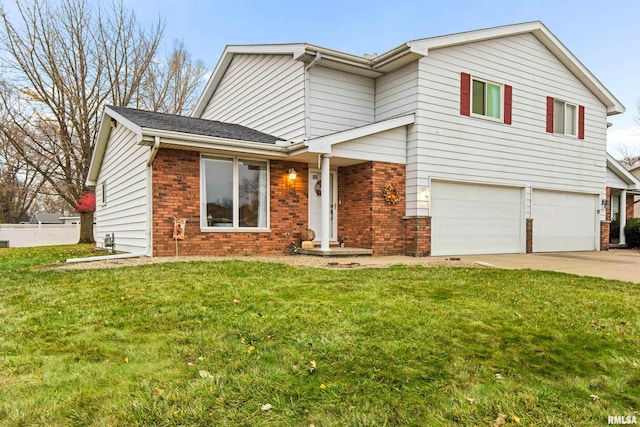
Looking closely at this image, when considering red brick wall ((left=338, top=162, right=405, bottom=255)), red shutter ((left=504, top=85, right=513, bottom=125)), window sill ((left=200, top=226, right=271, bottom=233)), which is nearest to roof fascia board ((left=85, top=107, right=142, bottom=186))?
window sill ((left=200, top=226, right=271, bottom=233))

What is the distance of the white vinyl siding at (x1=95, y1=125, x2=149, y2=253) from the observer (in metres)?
8.92

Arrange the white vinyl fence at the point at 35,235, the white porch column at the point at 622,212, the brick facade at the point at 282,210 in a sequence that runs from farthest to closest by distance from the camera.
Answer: the white vinyl fence at the point at 35,235, the white porch column at the point at 622,212, the brick facade at the point at 282,210

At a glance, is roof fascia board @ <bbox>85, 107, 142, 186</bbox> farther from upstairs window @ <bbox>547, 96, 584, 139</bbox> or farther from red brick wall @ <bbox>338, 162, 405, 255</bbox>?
upstairs window @ <bbox>547, 96, 584, 139</bbox>

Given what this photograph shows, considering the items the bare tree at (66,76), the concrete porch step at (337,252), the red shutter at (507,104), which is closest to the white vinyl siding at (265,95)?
the concrete porch step at (337,252)

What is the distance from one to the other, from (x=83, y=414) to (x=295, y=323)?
5.78 feet

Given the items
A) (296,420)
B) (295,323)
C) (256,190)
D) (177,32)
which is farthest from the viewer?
(177,32)

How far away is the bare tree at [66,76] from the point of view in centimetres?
1572

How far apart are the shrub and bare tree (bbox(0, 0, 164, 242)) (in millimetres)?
21978

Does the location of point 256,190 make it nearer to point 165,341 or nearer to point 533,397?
point 165,341

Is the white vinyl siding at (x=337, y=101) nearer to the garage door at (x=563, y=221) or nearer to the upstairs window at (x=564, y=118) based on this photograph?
the upstairs window at (x=564, y=118)

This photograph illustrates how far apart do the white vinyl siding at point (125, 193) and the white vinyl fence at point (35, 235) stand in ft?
29.3

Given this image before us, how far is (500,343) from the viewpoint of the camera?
119 inches

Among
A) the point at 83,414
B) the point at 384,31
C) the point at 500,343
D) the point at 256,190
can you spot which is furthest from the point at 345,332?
the point at 384,31

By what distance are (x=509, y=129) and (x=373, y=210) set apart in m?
5.40
